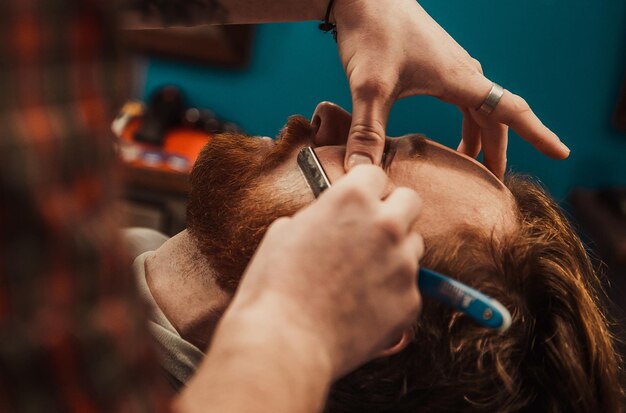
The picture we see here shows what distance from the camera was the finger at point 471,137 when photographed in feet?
4.91

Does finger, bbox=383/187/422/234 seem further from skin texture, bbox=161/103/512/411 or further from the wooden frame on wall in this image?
A: the wooden frame on wall

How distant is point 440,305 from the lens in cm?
117

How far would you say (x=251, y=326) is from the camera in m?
0.69

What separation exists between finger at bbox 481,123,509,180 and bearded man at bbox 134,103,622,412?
15 cm

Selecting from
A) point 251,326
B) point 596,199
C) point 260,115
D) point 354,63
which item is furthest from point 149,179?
point 251,326

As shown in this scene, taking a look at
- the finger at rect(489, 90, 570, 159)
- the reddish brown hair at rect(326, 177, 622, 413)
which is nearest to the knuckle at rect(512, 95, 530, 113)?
the finger at rect(489, 90, 570, 159)

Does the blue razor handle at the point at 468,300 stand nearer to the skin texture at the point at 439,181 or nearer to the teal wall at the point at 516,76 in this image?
the skin texture at the point at 439,181

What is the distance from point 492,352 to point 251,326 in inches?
25.0

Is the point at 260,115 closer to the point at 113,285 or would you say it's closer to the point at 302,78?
the point at 302,78

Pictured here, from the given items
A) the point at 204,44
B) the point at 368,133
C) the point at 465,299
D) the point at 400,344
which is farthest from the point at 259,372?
the point at 204,44

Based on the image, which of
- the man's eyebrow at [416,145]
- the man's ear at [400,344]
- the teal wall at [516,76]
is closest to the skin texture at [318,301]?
the man's ear at [400,344]

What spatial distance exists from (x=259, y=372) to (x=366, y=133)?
0.66 metres

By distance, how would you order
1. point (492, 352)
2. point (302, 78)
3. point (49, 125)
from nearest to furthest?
point (49, 125), point (492, 352), point (302, 78)

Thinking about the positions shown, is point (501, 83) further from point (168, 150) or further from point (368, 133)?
point (368, 133)
